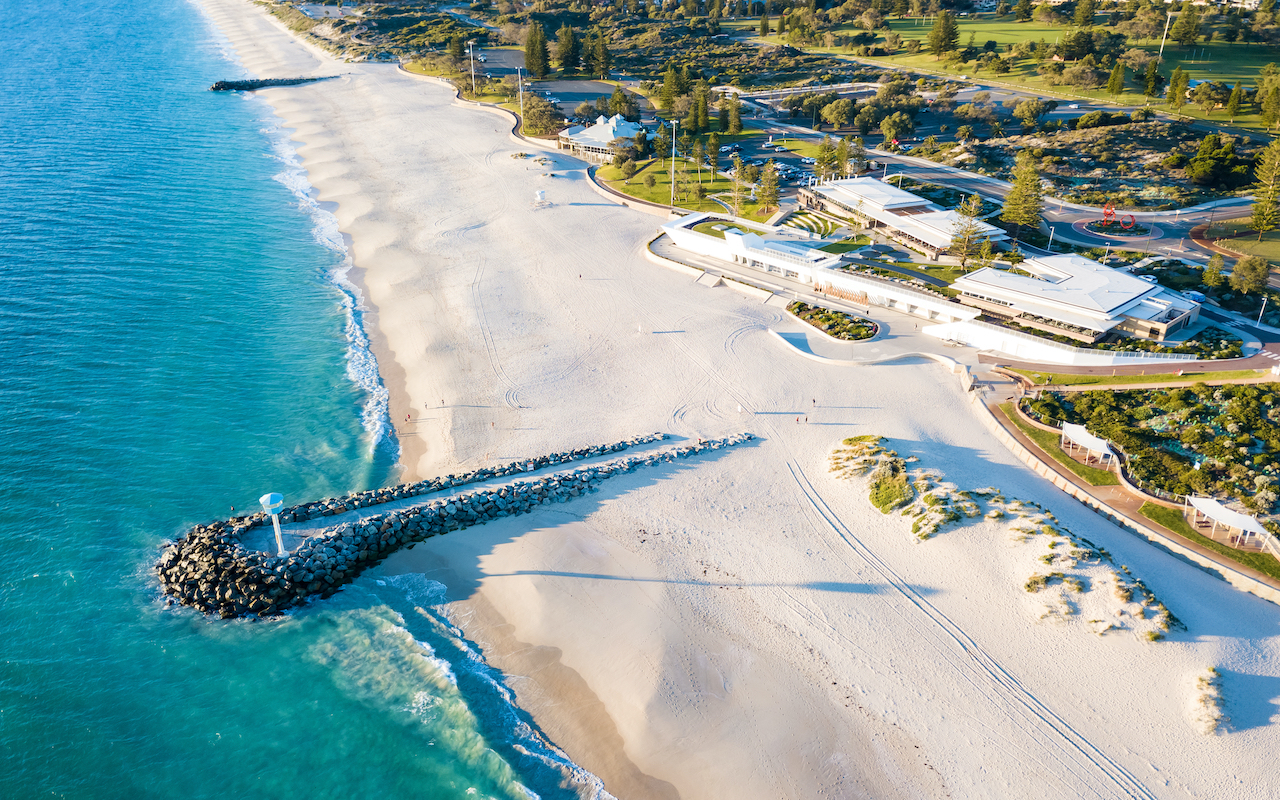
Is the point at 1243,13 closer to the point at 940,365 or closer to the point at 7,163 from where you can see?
the point at 940,365

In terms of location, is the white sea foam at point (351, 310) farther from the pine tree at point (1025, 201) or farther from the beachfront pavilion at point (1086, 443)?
the pine tree at point (1025, 201)

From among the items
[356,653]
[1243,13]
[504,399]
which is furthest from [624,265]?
[1243,13]

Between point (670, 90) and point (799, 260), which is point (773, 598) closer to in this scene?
point (799, 260)

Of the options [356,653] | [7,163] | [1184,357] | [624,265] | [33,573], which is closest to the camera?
[356,653]

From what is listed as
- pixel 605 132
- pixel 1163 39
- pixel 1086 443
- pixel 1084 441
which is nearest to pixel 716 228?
pixel 605 132

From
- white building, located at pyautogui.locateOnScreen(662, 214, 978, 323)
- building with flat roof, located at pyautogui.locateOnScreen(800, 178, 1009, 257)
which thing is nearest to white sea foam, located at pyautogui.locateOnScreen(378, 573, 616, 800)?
white building, located at pyautogui.locateOnScreen(662, 214, 978, 323)

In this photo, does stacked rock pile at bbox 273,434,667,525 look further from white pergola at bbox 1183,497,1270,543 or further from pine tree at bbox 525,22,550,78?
pine tree at bbox 525,22,550,78
